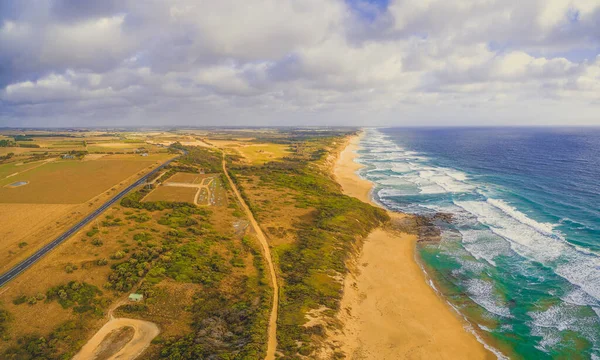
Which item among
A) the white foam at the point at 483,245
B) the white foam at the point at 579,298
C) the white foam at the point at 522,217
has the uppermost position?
the white foam at the point at 522,217

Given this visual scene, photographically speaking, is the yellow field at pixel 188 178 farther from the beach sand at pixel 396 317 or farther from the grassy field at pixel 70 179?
the beach sand at pixel 396 317

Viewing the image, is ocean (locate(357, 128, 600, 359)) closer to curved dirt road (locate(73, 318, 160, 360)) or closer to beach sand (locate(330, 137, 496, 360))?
beach sand (locate(330, 137, 496, 360))

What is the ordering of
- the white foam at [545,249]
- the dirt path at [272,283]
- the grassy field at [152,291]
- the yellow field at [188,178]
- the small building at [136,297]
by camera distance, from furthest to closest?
the yellow field at [188,178] < the white foam at [545,249] < the small building at [136,297] < the dirt path at [272,283] < the grassy field at [152,291]

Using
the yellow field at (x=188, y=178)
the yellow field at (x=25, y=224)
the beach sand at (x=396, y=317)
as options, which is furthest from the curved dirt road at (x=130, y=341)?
the yellow field at (x=188, y=178)

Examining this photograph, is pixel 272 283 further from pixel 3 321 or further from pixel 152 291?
pixel 3 321

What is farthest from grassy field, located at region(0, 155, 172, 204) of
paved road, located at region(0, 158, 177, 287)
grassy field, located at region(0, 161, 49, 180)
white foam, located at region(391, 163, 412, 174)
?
white foam, located at region(391, 163, 412, 174)

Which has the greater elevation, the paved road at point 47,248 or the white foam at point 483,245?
the paved road at point 47,248
